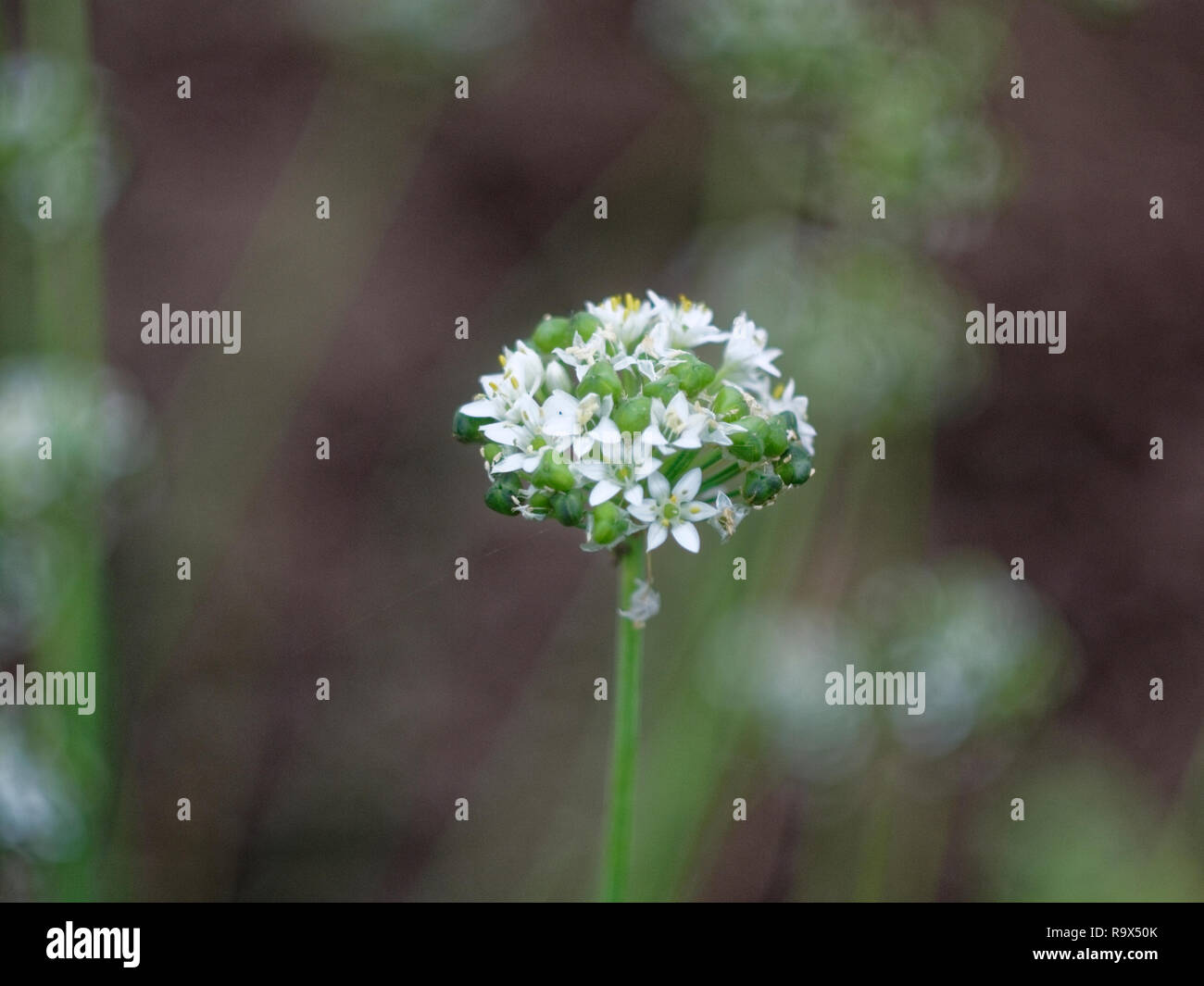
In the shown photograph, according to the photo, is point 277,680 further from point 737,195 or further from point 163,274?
point 737,195

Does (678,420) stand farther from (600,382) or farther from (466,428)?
(466,428)

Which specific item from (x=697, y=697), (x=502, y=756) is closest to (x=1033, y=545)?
(x=697, y=697)
